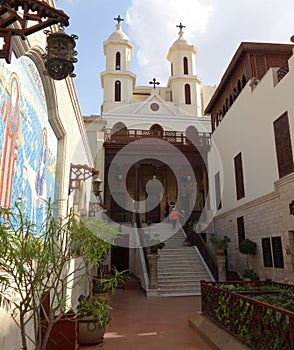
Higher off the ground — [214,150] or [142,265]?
[214,150]

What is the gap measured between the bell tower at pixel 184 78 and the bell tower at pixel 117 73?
3744 millimetres

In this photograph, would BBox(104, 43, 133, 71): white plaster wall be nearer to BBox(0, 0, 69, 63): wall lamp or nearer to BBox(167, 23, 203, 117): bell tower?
BBox(167, 23, 203, 117): bell tower

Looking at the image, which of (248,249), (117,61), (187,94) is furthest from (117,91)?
(248,249)

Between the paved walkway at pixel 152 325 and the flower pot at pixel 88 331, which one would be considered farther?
the paved walkway at pixel 152 325

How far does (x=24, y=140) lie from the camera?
4031 mm

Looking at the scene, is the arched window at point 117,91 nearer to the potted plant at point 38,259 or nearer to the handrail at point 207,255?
the handrail at point 207,255

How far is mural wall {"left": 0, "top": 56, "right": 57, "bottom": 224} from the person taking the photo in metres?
3.42

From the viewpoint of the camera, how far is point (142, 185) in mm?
19922

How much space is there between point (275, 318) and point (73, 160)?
546cm

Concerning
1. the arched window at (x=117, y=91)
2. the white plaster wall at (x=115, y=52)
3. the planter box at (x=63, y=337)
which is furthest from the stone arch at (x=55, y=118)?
the white plaster wall at (x=115, y=52)

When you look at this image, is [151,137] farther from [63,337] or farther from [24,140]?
[63,337]

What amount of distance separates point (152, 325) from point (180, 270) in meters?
5.86

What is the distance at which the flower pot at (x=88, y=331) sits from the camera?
5219 millimetres

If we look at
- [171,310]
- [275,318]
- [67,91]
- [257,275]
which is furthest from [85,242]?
[257,275]
